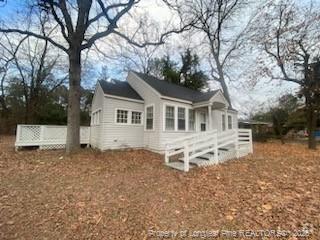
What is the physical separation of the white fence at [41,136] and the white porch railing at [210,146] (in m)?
7.12

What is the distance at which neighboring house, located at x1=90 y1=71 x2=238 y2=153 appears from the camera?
12609mm

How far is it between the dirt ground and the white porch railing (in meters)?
0.64

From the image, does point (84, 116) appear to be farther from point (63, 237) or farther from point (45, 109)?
point (63, 237)

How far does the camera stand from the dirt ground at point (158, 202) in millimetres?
3896

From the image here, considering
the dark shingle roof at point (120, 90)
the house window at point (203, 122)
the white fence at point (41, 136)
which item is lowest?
the white fence at point (41, 136)

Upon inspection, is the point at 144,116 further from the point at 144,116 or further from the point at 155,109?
the point at 155,109

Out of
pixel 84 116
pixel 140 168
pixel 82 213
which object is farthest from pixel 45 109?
pixel 82 213

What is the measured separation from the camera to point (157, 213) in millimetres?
4602

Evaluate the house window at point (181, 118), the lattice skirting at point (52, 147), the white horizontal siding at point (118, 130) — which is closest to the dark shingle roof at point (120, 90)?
the white horizontal siding at point (118, 130)

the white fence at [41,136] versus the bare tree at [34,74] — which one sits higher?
the bare tree at [34,74]

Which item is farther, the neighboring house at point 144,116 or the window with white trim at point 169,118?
the window with white trim at point 169,118

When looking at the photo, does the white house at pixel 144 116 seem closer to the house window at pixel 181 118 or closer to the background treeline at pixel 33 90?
the house window at pixel 181 118

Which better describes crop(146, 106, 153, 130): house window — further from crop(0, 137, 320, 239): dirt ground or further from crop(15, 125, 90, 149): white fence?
crop(0, 137, 320, 239): dirt ground

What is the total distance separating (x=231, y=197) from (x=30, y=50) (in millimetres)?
26158
